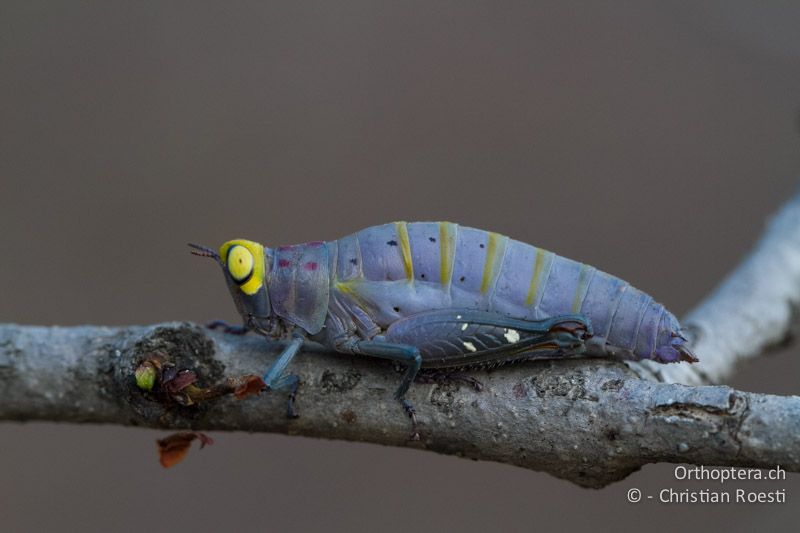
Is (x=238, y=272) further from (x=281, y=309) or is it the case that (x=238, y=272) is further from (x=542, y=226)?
(x=542, y=226)

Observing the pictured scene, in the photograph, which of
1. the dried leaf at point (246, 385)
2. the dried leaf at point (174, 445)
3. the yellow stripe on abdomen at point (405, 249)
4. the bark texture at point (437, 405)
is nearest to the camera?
the bark texture at point (437, 405)

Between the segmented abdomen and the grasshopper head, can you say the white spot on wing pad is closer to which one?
the segmented abdomen

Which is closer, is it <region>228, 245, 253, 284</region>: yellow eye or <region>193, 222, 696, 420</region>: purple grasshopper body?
<region>193, 222, 696, 420</region>: purple grasshopper body

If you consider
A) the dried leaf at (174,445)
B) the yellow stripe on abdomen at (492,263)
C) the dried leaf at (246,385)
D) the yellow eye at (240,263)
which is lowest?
the dried leaf at (174,445)

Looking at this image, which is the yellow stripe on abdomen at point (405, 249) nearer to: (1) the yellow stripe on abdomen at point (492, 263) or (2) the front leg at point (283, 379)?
(1) the yellow stripe on abdomen at point (492, 263)

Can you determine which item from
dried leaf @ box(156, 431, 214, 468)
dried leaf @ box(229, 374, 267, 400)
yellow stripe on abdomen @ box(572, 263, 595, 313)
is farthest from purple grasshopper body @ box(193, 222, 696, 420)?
dried leaf @ box(156, 431, 214, 468)

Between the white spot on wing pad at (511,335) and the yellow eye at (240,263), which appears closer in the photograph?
the white spot on wing pad at (511,335)

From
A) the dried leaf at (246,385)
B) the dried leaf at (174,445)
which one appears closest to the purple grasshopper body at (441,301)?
the dried leaf at (246,385)

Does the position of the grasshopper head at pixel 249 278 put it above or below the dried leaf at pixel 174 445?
above
